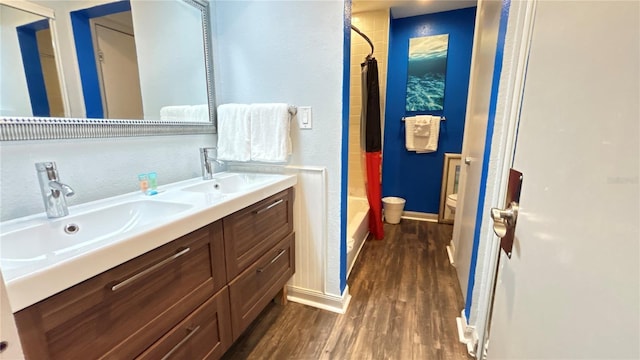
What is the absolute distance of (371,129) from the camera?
8.70ft

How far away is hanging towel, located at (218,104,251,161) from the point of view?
1.60 m

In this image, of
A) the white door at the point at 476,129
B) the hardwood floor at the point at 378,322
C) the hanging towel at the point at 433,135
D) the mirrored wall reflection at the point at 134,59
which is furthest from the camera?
the hanging towel at the point at 433,135

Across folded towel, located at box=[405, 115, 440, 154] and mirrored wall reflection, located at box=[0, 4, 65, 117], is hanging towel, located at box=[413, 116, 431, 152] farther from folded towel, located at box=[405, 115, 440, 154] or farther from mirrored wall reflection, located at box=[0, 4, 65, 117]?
mirrored wall reflection, located at box=[0, 4, 65, 117]

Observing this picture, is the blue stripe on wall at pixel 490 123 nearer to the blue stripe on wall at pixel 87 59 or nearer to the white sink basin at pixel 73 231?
the white sink basin at pixel 73 231

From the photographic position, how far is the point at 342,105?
151 centimetres

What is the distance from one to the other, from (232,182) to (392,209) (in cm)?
216

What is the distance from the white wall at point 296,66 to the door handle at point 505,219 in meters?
1.00

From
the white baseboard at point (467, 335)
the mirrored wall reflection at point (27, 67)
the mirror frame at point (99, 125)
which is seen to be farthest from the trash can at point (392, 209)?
the mirrored wall reflection at point (27, 67)

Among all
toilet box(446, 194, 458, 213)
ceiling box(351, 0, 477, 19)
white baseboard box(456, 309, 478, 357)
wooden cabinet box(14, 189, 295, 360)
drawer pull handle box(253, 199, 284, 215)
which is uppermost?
ceiling box(351, 0, 477, 19)

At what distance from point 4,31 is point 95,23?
329mm

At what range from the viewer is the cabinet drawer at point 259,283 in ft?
4.03

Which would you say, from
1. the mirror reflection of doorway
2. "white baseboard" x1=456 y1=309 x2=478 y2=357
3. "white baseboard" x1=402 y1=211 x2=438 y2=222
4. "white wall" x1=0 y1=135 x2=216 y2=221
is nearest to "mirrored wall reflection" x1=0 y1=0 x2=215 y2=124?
the mirror reflection of doorway

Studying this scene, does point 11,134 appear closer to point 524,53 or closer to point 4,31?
point 4,31

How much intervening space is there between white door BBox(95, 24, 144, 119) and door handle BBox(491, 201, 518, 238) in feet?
4.92
